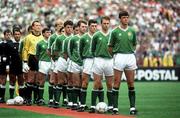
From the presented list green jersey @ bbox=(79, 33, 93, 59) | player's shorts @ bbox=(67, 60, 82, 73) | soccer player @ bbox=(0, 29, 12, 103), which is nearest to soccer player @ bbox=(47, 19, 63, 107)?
player's shorts @ bbox=(67, 60, 82, 73)

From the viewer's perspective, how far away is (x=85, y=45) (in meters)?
17.1

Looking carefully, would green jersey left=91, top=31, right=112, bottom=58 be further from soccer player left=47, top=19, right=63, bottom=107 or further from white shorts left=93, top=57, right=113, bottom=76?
soccer player left=47, top=19, right=63, bottom=107

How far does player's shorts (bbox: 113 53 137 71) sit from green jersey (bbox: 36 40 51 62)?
161 inches

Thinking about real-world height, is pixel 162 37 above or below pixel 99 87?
above

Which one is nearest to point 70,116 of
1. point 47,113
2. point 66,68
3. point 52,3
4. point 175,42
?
point 47,113

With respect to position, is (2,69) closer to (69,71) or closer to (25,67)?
(25,67)

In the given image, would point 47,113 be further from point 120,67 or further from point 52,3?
point 52,3

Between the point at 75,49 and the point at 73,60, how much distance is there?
0.33 m

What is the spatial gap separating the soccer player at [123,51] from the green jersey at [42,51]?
156 inches

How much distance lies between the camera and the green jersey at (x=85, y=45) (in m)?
17.0

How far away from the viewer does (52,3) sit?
1594 inches

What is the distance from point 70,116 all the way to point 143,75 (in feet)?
65.6

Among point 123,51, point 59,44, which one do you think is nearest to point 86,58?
point 123,51

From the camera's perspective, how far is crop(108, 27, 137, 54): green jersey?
52.1 ft
